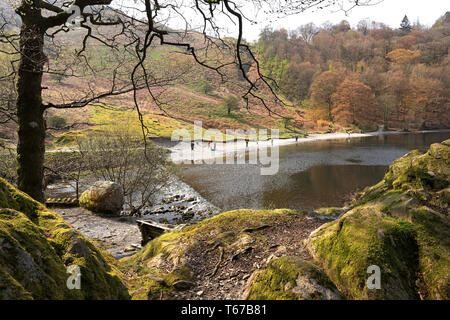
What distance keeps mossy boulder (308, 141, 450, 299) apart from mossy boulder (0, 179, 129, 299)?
85.4 inches

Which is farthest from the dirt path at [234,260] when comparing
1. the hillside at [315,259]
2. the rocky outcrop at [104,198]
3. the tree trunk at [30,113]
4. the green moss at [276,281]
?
the rocky outcrop at [104,198]

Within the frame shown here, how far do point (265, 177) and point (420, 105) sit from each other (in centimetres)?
6049

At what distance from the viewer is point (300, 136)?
5456cm

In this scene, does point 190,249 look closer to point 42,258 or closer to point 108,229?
point 42,258

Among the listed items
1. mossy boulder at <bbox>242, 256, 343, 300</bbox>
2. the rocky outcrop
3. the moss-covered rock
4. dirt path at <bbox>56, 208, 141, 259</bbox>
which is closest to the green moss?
mossy boulder at <bbox>242, 256, 343, 300</bbox>

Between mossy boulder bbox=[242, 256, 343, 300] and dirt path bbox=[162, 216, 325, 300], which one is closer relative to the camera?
mossy boulder bbox=[242, 256, 343, 300]

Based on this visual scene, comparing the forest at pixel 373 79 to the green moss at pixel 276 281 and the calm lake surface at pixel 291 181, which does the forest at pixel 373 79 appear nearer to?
the calm lake surface at pixel 291 181

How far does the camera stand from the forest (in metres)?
63.1

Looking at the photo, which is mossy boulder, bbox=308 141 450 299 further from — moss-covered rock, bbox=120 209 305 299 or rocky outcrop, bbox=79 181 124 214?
rocky outcrop, bbox=79 181 124 214

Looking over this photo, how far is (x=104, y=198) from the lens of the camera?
12812mm

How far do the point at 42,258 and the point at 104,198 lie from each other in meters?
12.0

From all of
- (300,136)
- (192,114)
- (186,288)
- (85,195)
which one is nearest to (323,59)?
(300,136)

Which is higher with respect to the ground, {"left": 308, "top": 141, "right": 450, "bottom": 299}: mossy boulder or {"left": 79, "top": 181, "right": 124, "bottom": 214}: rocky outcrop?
{"left": 308, "top": 141, "right": 450, "bottom": 299}: mossy boulder

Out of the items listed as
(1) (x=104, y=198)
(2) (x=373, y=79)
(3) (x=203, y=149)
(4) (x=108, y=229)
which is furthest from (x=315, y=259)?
(2) (x=373, y=79)
